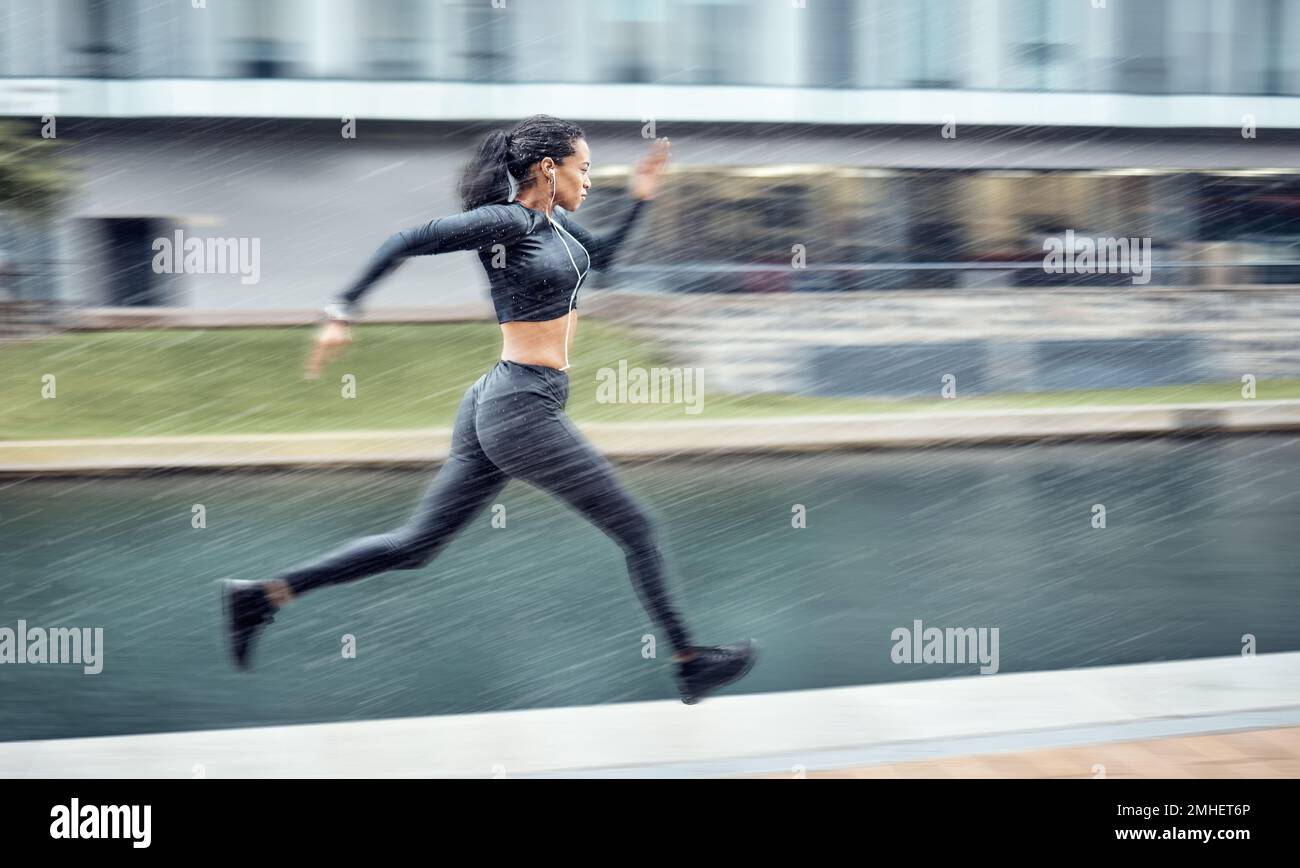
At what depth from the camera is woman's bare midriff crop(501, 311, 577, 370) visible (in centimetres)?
444

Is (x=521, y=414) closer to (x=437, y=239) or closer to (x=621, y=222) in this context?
(x=437, y=239)

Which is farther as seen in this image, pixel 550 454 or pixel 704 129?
pixel 704 129

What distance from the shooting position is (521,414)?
4398 mm

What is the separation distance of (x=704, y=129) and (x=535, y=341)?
16.2m

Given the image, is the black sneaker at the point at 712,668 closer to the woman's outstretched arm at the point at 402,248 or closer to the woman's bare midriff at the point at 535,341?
the woman's bare midriff at the point at 535,341

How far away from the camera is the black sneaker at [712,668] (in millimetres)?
4633

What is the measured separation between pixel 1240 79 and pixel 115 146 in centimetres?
1483

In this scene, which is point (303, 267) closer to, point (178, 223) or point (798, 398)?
point (178, 223)

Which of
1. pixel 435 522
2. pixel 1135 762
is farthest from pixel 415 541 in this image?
pixel 1135 762

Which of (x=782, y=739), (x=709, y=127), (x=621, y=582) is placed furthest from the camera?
(x=709, y=127)

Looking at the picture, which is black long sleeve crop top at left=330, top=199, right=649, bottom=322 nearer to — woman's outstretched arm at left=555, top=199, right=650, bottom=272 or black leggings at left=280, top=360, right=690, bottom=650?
woman's outstretched arm at left=555, top=199, right=650, bottom=272

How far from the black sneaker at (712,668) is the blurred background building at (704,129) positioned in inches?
533

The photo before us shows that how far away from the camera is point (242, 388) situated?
49.3 feet

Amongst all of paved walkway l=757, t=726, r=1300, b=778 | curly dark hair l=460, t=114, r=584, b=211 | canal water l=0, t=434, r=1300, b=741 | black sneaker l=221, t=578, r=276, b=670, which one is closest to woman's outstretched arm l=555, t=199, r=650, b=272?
curly dark hair l=460, t=114, r=584, b=211
